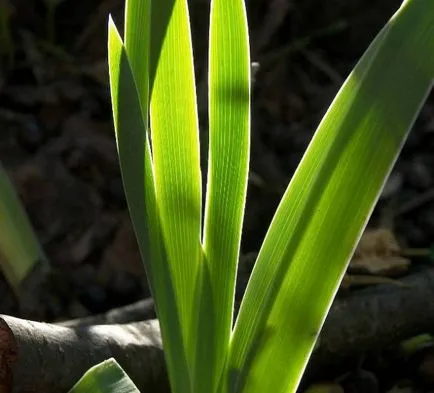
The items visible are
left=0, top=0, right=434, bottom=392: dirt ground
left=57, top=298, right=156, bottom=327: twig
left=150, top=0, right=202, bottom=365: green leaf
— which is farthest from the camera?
left=0, top=0, right=434, bottom=392: dirt ground

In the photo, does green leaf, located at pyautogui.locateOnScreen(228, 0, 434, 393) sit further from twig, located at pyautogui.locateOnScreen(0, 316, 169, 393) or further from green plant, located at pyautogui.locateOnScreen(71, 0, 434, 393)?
twig, located at pyautogui.locateOnScreen(0, 316, 169, 393)

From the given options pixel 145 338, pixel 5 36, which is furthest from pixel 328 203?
pixel 5 36

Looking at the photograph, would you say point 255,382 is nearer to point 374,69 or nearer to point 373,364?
point 374,69

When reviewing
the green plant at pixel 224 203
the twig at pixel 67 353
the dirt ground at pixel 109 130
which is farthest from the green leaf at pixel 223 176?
the dirt ground at pixel 109 130

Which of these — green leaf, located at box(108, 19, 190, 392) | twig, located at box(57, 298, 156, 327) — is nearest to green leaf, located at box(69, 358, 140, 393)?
green leaf, located at box(108, 19, 190, 392)

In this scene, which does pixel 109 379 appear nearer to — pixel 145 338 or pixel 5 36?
pixel 145 338
